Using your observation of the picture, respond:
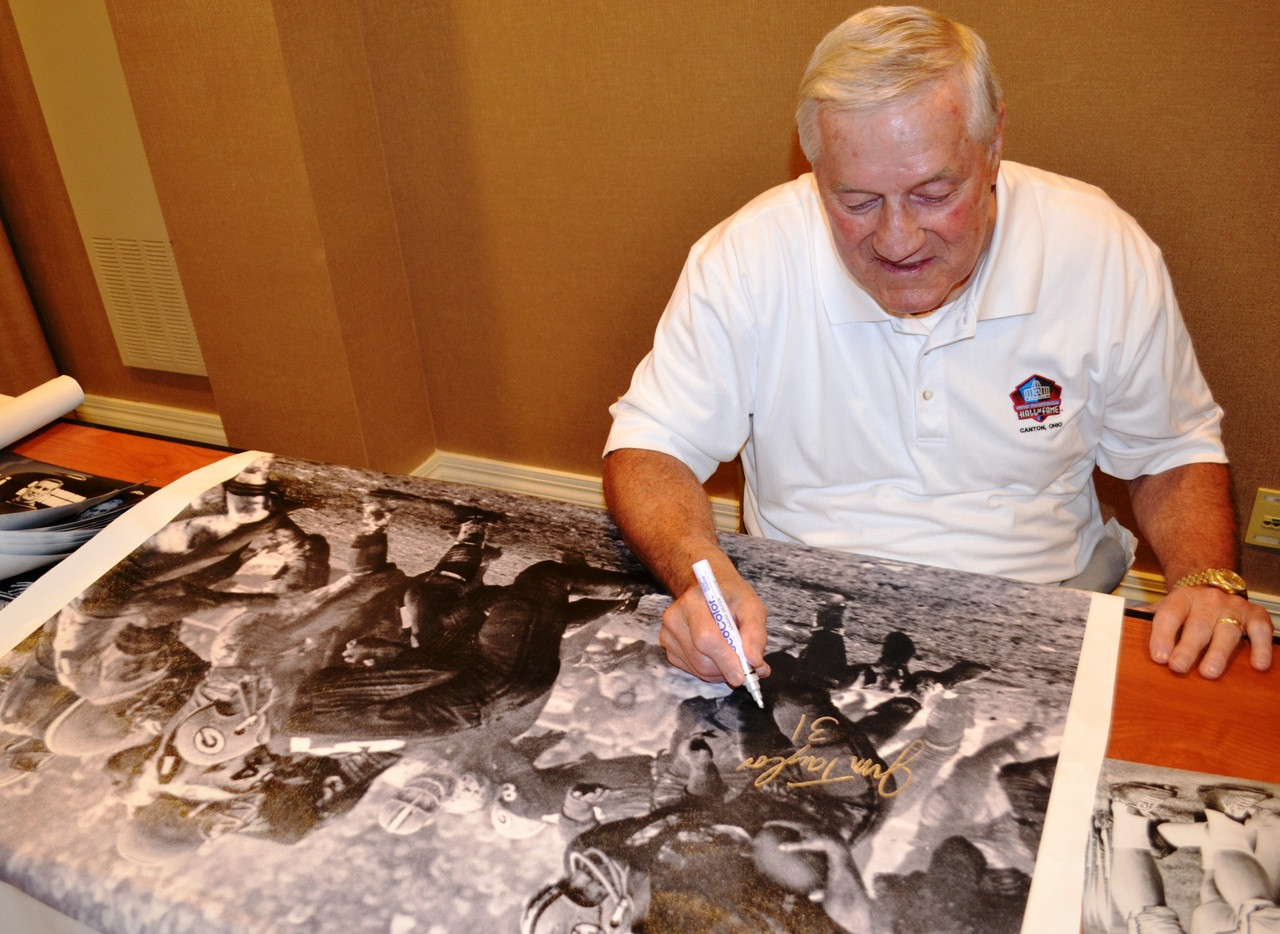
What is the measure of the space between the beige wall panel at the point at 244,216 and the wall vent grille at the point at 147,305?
29cm

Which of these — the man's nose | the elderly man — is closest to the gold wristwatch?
the elderly man

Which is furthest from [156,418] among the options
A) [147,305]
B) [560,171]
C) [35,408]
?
[35,408]

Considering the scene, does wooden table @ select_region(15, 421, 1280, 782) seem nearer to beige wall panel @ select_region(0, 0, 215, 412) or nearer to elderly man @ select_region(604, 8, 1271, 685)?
elderly man @ select_region(604, 8, 1271, 685)

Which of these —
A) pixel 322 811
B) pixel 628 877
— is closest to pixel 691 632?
pixel 628 877

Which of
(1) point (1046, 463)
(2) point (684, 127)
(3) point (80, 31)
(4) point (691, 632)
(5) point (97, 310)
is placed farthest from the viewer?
(5) point (97, 310)

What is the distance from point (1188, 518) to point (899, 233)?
545 millimetres

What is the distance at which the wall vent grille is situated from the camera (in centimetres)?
279

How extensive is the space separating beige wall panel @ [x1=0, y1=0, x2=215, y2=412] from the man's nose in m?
2.46

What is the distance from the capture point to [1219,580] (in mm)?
1138

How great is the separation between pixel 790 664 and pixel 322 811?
43 centimetres

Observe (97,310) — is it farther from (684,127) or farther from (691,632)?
(691,632)

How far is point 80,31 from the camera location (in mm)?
2479
